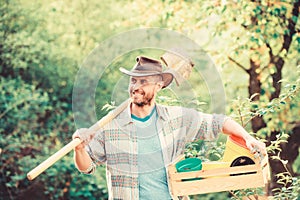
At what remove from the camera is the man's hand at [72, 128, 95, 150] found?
3023mm

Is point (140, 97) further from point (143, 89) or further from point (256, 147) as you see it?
point (256, 147)

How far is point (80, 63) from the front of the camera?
7473mm

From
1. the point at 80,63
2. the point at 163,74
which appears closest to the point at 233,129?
the point at 163,74

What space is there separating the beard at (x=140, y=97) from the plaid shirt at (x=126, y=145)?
0.08 m

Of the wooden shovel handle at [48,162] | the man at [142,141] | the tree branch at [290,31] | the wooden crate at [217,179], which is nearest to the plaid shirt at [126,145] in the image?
the man at [142,141]

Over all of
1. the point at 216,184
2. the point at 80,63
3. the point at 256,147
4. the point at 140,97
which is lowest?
the point at 216,184

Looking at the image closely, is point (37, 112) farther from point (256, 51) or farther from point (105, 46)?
point (105, 46)

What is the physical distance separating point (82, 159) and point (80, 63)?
14.6 ft

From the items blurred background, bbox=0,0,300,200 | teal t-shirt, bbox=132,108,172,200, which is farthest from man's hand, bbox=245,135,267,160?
blurred background, bbox=0,0,300,200

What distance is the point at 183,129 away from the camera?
334cm

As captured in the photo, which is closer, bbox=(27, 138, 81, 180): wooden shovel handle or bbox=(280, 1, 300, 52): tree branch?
bbox=(27, 138, 81, 180): wooden shovel handle

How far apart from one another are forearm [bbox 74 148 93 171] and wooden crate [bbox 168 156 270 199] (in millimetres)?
395

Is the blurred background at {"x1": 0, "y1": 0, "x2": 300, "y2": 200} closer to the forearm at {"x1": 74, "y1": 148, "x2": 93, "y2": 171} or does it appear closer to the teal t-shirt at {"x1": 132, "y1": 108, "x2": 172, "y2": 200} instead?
the teal t-shirt at {"x1": 132, "y1": 108, "x2": 172, "y2": 200}

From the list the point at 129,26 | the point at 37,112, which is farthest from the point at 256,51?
the point at 37,112
